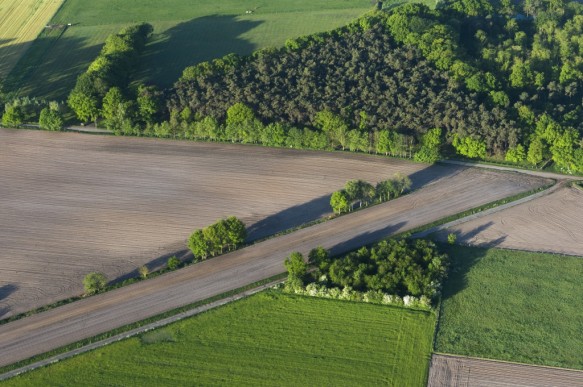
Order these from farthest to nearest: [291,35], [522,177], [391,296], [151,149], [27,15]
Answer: [27,15] → [291,35] → [151,149] → [522,177] → [391,296]

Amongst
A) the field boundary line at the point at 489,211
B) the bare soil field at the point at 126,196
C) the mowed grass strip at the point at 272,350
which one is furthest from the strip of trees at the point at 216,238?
the field boundary line at the point at 489,211

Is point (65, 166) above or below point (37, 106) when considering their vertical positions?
below

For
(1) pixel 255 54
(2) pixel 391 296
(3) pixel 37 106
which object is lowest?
(2) pixel 391 296

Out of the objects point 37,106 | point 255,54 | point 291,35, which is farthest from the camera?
point 291,35

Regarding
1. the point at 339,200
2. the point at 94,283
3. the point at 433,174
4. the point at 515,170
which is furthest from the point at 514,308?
the point at 94,283

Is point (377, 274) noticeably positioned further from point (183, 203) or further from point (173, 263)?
point (183, 203)

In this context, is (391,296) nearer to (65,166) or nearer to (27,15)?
(65,166)

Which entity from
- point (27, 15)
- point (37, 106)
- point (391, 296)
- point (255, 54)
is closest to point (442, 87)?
point (255, 54)
